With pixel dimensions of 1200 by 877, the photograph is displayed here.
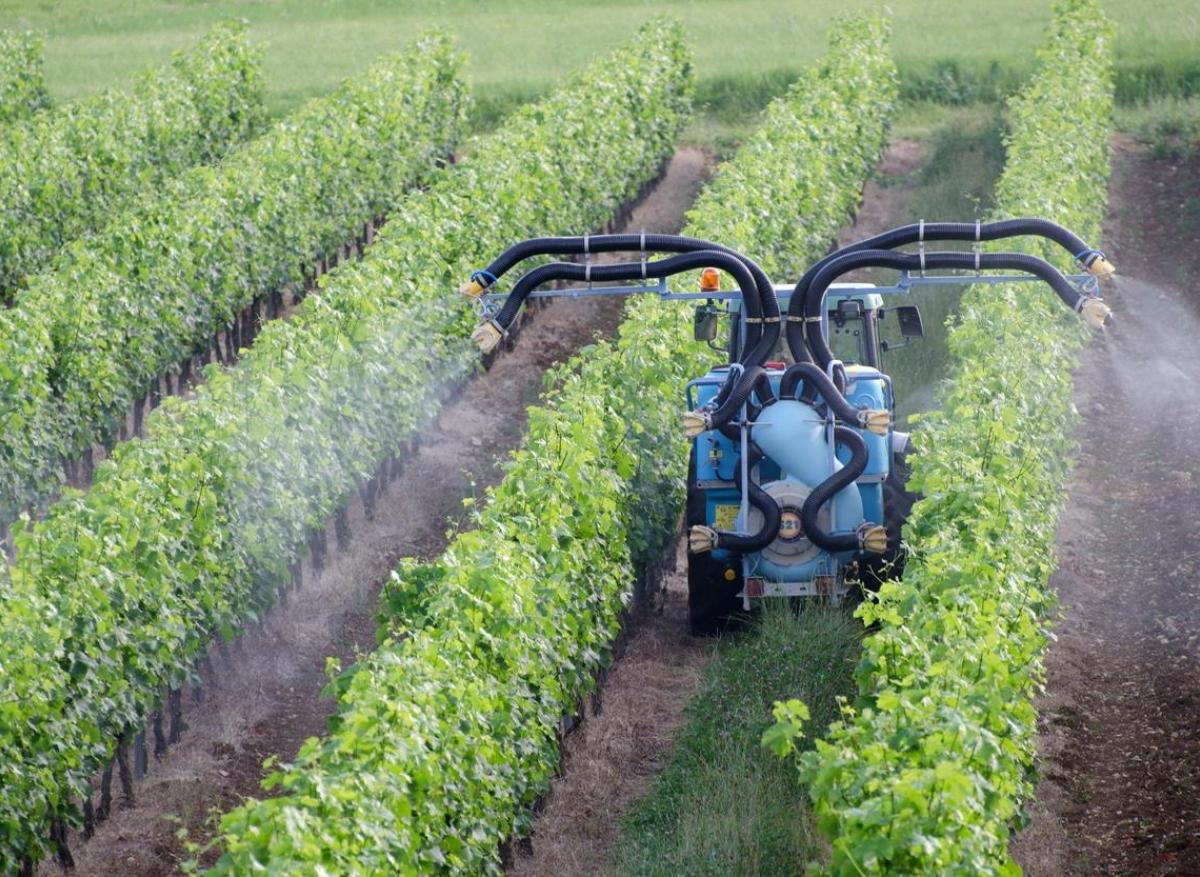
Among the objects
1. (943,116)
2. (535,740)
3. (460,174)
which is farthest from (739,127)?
(535,740)

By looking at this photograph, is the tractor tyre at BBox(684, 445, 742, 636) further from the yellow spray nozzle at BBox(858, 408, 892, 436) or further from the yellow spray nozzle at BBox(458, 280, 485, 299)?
the yellow spray nozzle at BBox(458, 280, 485, 299)

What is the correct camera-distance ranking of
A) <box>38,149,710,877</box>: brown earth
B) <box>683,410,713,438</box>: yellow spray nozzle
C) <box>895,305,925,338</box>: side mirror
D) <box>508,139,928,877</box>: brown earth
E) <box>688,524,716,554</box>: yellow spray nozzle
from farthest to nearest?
1. <box>895,305,925,338</box>: side mirror
2. <box>688,524,716,554</box>: yellow spray nozzle
3. <box>683,410,713,438</box>: yellow spray nozzle
4. <box>38,149,710,877</box>: brown earth
5. <box>508,139,928,877</box>: brown earth

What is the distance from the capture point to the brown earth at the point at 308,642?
12000 mm

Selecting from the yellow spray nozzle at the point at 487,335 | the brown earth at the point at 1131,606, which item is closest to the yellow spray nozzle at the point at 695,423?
the yellow spray nozzle at the point at 487,335

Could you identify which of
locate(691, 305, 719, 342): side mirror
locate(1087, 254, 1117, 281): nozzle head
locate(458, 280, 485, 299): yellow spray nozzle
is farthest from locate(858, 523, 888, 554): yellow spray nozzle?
locate(458, 280, 485, 299): yellow spray nozzle

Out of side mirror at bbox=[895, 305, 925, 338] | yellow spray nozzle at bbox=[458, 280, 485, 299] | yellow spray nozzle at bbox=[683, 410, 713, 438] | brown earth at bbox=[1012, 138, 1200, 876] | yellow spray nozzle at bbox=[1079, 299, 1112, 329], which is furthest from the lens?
side mirror at bbox=[895, 305, 925, 338]

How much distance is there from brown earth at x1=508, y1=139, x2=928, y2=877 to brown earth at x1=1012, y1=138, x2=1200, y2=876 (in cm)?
245

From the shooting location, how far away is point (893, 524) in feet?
45.0

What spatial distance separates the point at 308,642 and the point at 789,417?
4.25 meters

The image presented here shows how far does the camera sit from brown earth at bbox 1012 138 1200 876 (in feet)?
37.2

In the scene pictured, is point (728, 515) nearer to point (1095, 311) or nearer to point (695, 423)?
point (695, 423)

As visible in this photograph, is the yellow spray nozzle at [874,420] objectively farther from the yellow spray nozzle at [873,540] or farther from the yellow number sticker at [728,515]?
the yellow number sticker at [728,515]

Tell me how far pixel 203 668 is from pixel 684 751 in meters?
3.77

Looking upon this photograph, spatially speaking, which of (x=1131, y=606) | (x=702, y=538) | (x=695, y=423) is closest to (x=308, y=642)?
(x=702, y=538)
